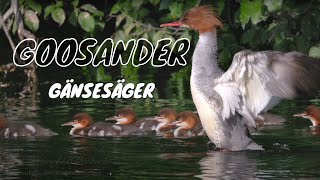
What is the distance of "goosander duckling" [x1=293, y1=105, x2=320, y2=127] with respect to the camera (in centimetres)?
1222

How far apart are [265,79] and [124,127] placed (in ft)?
7.93

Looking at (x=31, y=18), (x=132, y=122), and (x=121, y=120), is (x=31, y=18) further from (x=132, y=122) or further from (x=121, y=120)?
(x=132, y=122)

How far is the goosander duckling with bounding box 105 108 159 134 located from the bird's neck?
1.56 metres

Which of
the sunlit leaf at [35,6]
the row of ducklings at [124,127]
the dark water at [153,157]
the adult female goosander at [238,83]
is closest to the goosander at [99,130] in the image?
the row of ducklings at [124,127]

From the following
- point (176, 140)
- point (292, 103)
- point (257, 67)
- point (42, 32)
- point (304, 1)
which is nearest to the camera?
point (257, 67)

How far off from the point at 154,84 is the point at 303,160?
6115 mm

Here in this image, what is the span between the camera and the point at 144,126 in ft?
40.3

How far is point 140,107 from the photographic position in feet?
46.0

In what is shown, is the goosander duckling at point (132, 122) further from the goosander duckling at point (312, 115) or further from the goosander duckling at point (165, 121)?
the goosander duckling at point (312, 115)

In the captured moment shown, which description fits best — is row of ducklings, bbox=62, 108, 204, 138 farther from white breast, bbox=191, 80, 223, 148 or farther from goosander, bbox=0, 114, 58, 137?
white breast, bbox=191, 80, 223, 148

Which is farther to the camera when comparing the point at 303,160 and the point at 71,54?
the point at 71,54

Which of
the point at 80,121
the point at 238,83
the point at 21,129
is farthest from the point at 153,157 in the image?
the point at 80,121

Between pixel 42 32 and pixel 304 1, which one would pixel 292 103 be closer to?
pixel 304 1

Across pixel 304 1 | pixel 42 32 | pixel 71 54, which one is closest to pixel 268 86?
pixel 304 1
